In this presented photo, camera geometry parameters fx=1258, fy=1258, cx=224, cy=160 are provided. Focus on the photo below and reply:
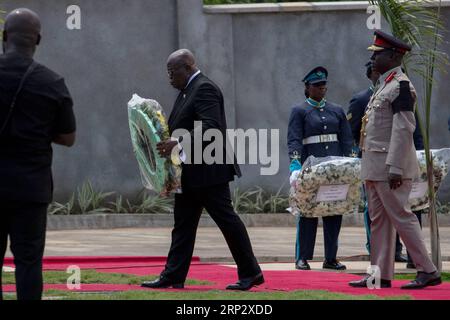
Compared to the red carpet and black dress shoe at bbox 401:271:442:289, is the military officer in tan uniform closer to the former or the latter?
black dress shoe at bbox 401:271:442:289

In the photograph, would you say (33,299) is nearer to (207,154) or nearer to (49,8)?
(207,154)

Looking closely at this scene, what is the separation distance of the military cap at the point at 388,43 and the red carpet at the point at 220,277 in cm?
198

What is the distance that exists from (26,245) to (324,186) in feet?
17.5

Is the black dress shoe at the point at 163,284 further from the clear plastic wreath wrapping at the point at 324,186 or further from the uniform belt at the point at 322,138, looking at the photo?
the uniform belt at the point at 322,138

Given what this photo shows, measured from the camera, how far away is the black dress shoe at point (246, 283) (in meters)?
10.1

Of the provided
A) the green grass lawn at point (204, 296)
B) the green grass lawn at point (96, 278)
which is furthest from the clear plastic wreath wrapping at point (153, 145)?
the green grass lawn at point (204, 296)

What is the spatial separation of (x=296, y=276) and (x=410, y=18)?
2603mm

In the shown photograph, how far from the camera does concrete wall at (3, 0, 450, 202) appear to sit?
1914 cm

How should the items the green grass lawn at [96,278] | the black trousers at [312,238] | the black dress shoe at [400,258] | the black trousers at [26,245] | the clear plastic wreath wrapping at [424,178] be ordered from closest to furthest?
1. the black trousers at [26,245]
2. the green grass lawn at [96,278]
3. the clear plastic wreath wrapping at [424,178]
4. the black trousers at [312,238]
5. the black dress shoe at [400,258]

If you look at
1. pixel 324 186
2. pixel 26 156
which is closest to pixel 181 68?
pixel 324 186

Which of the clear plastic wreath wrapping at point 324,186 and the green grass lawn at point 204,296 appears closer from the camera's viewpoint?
the green grass lawn at point 204,296

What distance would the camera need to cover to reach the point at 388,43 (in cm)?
1039

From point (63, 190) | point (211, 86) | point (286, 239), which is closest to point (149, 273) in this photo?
point (211, 86)

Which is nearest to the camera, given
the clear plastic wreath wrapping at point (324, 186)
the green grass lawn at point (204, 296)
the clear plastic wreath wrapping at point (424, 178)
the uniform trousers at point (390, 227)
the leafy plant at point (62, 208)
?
the green grass lawn at point (204, 296)
